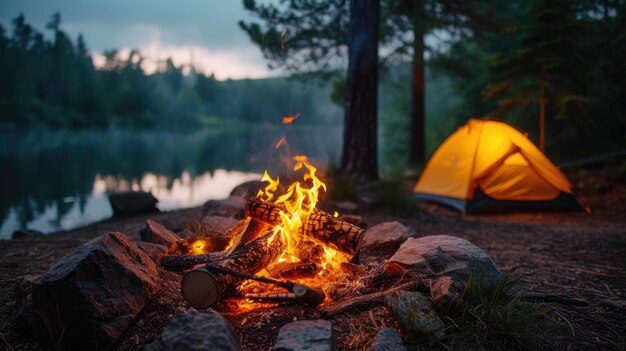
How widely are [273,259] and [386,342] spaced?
147cm

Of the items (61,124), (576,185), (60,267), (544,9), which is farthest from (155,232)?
(61,124)

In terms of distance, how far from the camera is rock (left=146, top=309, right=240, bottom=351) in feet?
6.49

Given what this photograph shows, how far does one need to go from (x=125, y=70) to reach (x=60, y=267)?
105m

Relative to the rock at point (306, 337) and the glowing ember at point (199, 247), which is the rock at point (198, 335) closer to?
the rock at point (306, 337)

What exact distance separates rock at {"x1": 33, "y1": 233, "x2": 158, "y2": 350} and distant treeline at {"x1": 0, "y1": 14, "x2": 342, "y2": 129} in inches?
1075

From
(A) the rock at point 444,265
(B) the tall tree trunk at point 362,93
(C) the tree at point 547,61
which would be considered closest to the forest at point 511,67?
(C) the tree at point 547,61

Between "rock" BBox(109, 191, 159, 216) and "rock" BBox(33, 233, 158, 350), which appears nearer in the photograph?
"rock" BBox(33, 233, 158, 350)

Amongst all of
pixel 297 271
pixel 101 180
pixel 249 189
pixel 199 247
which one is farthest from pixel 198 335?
pixel 101 180

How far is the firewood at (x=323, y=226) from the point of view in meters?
3.51

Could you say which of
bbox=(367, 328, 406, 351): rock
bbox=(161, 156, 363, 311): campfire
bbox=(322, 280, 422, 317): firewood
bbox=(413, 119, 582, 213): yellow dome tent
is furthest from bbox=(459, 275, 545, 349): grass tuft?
bbox=(413, 119, 582, 213): yellow dome tent

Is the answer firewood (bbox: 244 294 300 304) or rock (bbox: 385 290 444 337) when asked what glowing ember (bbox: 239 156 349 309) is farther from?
rock (bbox: 385 290 444 337)

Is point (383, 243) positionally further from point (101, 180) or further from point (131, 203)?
point (101, 180)

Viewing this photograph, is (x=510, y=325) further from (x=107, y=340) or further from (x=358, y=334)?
(x=107, y=340)

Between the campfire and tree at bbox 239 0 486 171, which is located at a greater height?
tree at bbox 239 0 486 171
